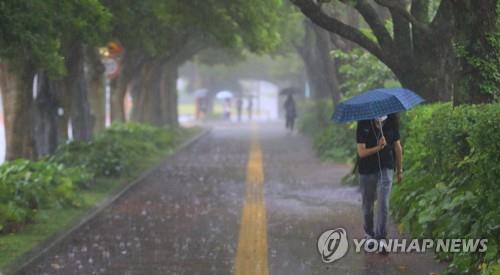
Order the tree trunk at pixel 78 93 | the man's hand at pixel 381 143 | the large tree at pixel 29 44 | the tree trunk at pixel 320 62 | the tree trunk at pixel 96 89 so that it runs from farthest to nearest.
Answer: the tree trunk at pixel 320 62, the tree trunk at pixel 96 89, the tree trunk at pixel 78 93, the large tree at pixel 29 44, the man's hand at pixel 381 143

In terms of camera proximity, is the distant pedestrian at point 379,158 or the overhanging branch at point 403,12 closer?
the distant pedestrian at point 379,158

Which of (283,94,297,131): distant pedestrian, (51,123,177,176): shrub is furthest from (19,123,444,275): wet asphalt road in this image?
(283,94,297,131): distant pedestrian

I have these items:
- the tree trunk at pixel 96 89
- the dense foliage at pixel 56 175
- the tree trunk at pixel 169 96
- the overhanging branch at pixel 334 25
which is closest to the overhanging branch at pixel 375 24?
the overhanging branch at pixel 334 25

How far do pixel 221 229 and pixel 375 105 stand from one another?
350 centimetres

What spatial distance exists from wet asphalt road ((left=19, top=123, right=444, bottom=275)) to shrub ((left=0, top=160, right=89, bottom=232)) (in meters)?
0.73

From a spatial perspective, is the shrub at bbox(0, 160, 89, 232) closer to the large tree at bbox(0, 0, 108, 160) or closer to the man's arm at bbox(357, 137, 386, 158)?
the large tree at bbox(0, 0, 108, 160)

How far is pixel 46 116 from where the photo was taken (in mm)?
18391

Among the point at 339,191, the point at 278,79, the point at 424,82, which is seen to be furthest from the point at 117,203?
the point at 278,79

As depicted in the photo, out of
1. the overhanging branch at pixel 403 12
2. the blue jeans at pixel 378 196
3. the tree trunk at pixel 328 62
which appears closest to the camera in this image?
the blue jeans at pixel 378 196

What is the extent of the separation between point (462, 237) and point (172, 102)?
1315 inches

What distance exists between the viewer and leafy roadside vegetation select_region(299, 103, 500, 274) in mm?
7305

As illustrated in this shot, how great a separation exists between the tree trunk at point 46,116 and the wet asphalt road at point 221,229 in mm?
2337

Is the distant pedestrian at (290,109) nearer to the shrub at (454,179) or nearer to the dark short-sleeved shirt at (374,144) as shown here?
the shrub at (454,179)

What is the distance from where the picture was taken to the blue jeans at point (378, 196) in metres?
9.18
